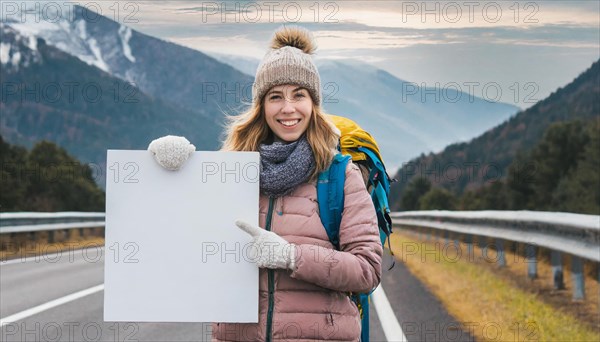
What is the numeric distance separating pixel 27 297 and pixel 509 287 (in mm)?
5651

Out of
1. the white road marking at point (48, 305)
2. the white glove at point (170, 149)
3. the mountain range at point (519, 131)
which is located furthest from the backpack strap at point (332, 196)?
the mountain range at point (519, 131)

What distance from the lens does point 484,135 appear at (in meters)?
157

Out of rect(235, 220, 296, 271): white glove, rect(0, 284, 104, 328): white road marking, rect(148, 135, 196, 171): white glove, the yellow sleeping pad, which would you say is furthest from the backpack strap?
rect(0, 284, 104, 328): white road marking

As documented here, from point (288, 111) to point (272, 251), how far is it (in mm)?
556

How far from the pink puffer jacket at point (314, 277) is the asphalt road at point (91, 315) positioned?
570 centimetres

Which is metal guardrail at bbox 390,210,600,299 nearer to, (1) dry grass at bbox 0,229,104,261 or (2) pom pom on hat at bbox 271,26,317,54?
(2) pom pom on hat at bbox 271,26,317,54

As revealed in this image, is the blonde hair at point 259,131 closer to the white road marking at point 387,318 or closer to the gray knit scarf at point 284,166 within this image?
the gray knit scarf at point 284,166

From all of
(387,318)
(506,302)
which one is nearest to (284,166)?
(387,318)

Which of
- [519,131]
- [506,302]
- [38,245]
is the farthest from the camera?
[519,131]

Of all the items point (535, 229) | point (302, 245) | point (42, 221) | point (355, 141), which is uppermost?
point (355, 141)

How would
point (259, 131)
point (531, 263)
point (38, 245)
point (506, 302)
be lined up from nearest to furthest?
point (259, 131) → point (506, 302) → point (531, 263) → point (38, 245)

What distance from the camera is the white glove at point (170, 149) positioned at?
151 inches

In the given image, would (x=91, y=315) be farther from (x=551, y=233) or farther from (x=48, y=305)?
(x=551, y=233)

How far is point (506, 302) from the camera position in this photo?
37.8ft
